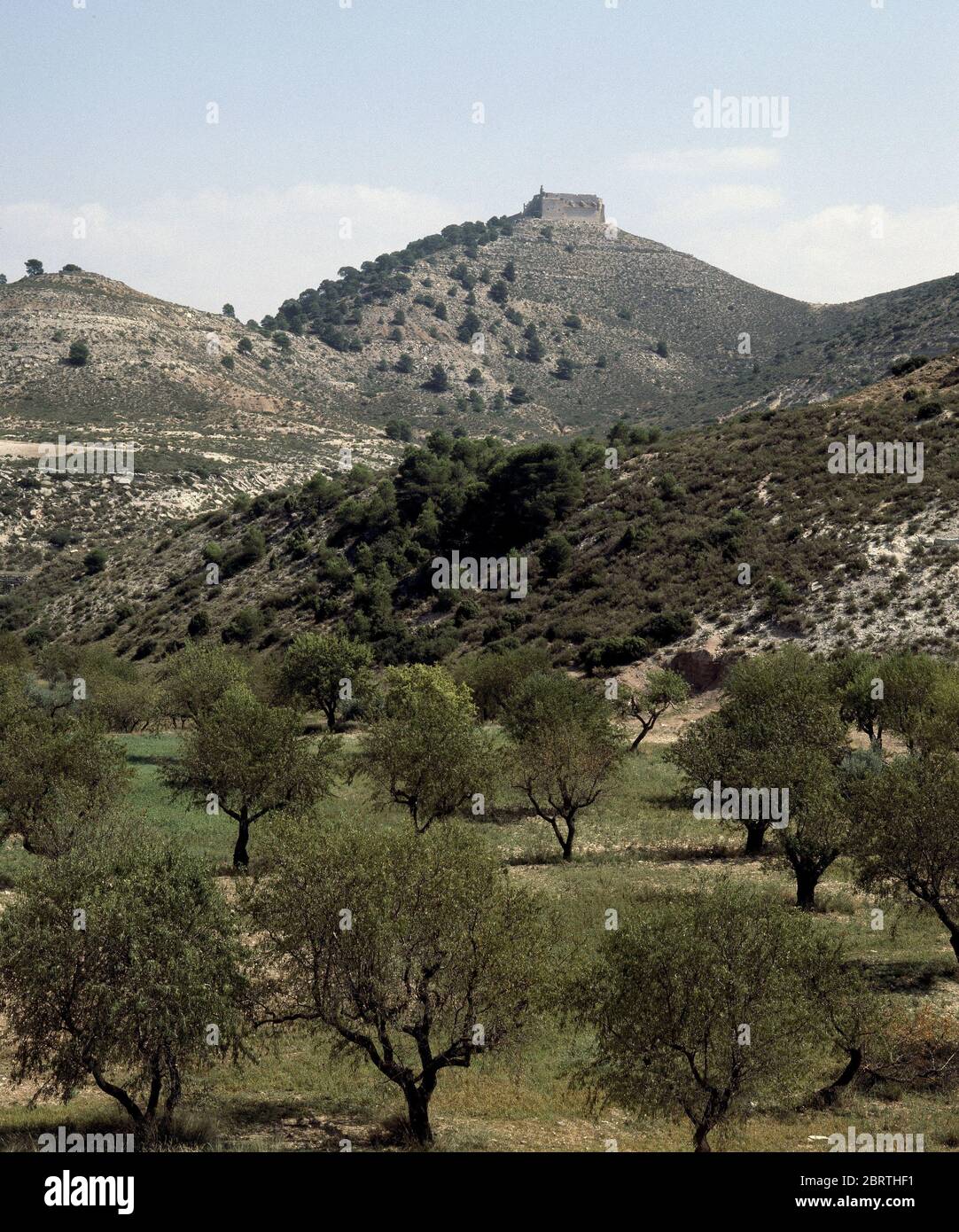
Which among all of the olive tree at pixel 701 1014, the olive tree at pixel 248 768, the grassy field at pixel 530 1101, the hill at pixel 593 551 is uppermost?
the hill at pixel 593 551

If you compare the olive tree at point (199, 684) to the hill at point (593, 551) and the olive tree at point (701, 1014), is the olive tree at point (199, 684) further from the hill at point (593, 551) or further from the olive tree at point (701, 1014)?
the olive tree at point (701, 1014)

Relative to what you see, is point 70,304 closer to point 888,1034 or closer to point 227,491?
point 227,491

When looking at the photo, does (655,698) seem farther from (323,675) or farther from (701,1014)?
(701,1014)

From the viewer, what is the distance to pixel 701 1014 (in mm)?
18406

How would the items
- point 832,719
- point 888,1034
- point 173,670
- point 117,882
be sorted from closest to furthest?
point 117,882
point 888,1034
point 832,719
point 173,670

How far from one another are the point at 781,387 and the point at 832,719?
106076 mm

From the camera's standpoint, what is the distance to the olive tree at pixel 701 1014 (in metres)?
18.4

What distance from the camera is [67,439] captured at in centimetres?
11256

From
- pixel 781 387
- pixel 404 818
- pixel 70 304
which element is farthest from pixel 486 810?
pixel 70 304

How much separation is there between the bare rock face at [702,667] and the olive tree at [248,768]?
94.7 feet

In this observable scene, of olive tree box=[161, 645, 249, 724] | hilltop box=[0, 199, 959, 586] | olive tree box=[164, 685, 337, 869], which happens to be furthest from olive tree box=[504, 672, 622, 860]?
hilltop box=[0, 199, 959, 586]

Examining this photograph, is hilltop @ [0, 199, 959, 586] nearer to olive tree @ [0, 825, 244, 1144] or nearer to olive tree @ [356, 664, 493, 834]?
olive tree @ [356, 664, 493, 834]

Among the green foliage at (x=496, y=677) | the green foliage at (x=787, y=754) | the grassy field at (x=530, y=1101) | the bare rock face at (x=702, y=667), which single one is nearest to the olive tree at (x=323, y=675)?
the green foliage at (x=496, y=677)

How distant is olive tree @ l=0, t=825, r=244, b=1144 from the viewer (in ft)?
59.0
